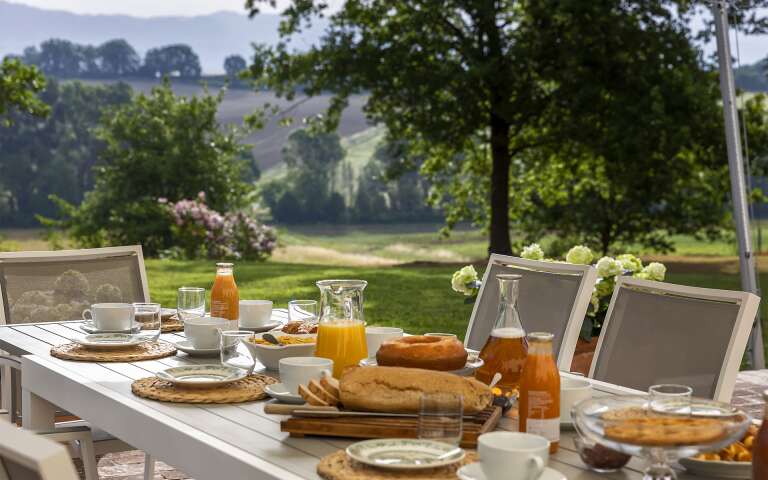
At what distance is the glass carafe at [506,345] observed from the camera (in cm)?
205

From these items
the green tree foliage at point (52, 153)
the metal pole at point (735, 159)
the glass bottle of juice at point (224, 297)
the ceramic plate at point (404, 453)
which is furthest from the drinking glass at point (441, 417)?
the green tree foliage at point (52, 153)

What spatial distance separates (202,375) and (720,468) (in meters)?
1.17

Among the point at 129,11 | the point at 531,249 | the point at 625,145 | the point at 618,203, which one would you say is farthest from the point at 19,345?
the point at 129,11

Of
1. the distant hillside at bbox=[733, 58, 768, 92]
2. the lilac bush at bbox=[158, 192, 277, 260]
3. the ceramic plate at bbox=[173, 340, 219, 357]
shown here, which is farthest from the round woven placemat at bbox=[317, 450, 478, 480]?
the distant hillside at bbox=[733, 58, 768, 92]

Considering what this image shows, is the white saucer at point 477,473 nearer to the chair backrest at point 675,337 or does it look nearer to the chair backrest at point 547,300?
the chair backrest at point 675,337

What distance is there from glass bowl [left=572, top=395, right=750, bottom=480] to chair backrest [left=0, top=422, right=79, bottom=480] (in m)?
0.68

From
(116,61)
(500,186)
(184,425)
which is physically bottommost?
(184,425)

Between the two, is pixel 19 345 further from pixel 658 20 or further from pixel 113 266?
pixel 658 20

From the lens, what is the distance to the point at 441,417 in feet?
5.36

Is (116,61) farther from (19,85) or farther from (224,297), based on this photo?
(224,297)

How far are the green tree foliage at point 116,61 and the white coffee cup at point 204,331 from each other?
30575 millimetres

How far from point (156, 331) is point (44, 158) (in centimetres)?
2650

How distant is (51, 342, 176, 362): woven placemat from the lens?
2604mm

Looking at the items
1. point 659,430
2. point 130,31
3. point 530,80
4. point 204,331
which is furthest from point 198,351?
point 130,31
